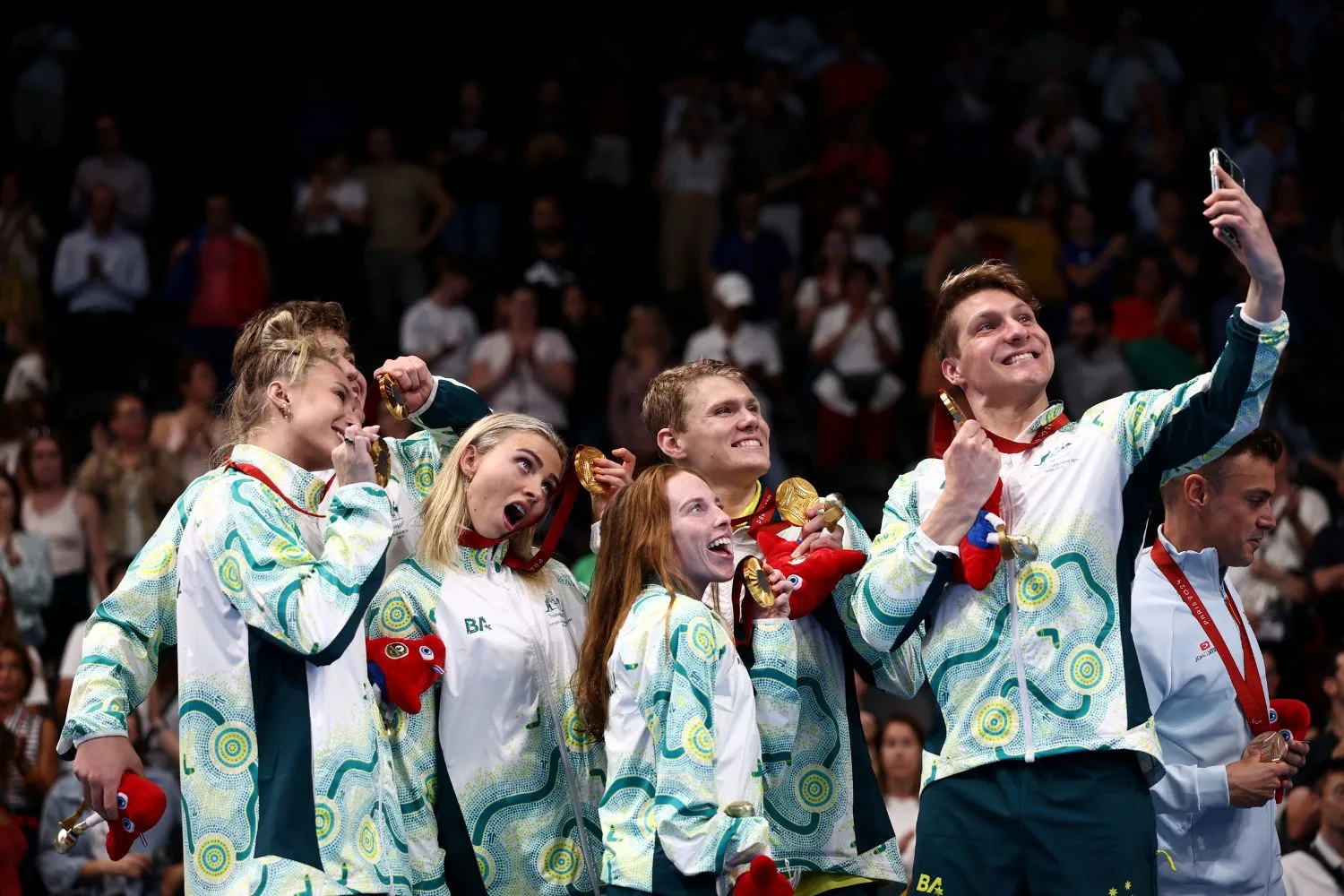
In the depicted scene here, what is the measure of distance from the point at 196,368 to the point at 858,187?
5576 mm

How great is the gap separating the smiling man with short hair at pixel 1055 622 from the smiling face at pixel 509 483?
104 cm

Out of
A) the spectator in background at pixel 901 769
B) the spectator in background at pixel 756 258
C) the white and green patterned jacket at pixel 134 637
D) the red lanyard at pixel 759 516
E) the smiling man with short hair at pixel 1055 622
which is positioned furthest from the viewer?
the spectator in background at pixel 756 258

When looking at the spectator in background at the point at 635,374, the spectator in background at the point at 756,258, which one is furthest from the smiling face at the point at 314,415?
the spectator in background at the point at 756,258

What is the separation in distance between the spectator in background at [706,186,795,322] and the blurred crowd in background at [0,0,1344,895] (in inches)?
0.9

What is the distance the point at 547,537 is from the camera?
5.13 metres

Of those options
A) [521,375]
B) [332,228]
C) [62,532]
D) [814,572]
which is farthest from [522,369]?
[814,572]

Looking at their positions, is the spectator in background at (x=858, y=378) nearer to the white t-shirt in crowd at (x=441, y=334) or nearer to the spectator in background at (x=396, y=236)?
the white t-shirt in crowd at (x=441, y=334)

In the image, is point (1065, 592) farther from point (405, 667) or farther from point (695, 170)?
point (695, 170)

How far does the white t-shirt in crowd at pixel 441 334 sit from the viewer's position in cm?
1248

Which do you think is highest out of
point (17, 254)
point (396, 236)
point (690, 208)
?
point (690, 208)

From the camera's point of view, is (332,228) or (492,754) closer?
(492,754)

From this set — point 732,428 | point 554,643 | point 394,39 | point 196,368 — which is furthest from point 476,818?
point 394,39

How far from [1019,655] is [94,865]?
5.03m

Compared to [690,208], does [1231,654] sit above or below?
below
